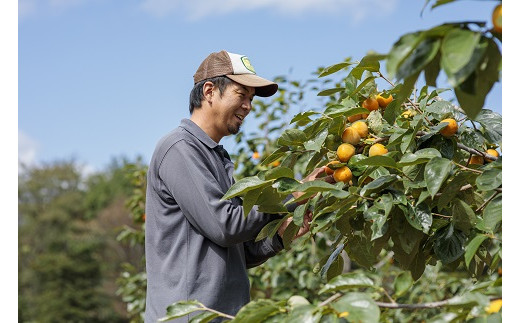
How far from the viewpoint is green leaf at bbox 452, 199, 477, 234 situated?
61.6 inches

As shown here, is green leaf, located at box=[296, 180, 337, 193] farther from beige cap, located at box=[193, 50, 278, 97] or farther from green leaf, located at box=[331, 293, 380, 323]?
beige cap, located at box=[193, 50, 278, 97]

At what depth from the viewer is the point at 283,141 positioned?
179 cm

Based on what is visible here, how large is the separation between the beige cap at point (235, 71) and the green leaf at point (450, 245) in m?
0.90

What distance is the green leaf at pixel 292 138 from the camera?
5.82ft

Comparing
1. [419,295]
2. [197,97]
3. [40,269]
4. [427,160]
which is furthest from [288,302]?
[40,269]

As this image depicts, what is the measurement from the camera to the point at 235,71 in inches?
93.0

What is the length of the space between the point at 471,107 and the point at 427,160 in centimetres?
37

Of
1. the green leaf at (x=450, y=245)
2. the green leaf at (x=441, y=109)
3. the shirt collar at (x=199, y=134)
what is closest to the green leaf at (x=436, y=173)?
the green leaf at (x=450, y=245)

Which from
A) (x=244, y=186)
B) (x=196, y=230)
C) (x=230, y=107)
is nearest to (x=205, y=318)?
(x=244, y=186)

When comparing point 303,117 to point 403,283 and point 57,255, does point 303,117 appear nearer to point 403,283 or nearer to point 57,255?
point 403,283

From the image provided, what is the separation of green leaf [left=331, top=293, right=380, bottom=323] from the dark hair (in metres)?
1.29

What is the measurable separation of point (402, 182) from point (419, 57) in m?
0.67

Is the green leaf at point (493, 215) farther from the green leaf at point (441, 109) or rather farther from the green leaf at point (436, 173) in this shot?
the green leaf at point (441, 109)
